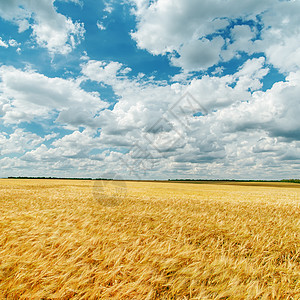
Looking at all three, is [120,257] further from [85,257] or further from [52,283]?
[52,283]

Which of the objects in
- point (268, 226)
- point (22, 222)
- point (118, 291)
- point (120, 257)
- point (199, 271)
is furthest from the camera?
point (268, 226)

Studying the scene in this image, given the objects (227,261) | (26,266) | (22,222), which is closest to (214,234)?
(227,261)

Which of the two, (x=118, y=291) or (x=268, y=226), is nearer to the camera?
(x=118, y=291)

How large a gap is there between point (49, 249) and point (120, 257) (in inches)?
58.9

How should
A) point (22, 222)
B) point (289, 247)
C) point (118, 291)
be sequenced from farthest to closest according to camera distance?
point (22, 222) < point (289, 247) < point (118, 291)

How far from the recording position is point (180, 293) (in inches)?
116

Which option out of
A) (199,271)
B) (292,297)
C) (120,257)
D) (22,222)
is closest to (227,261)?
(199,271)

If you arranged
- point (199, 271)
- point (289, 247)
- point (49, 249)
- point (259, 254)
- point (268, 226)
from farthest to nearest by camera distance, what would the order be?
point (268, 226), point (289, 247), point (259, 254), point (49, 249), point (199, 271)

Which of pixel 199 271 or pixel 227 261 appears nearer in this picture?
pixel 199 271

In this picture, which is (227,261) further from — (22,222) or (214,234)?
(22,222)

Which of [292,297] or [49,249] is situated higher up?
[49,249]

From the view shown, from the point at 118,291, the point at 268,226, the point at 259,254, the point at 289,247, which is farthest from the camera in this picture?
the point at 268,226

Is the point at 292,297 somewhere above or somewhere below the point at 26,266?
below

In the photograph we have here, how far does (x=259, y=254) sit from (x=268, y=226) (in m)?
2.72
